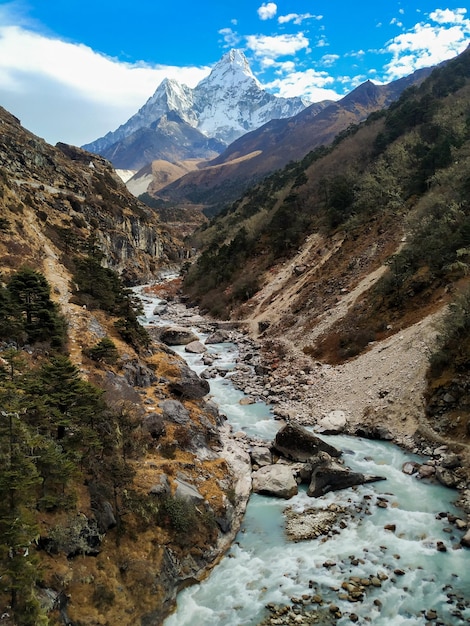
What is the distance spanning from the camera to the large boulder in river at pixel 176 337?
46.0m

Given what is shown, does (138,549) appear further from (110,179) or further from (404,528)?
(110,179)

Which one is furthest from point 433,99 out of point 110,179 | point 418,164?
point 110,179

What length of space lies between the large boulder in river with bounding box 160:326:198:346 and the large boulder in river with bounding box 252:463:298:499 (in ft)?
87.6

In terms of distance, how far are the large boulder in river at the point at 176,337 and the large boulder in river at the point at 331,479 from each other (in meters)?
28.4

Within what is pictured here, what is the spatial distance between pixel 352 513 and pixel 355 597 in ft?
14.4

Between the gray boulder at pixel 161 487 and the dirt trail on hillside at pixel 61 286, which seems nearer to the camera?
the gray boulder at pixel 161 487

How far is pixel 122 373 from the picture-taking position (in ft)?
78.9

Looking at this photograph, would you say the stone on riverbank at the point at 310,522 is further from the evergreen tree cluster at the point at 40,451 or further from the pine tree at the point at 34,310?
the pine tree at the point at 34,310

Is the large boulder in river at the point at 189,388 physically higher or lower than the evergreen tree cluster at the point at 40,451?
lower

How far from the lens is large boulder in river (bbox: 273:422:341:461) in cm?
2175

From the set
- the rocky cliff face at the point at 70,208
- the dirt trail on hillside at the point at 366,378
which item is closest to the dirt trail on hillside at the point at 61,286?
the rocky cliff face at the point at 70,208

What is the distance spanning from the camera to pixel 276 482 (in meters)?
19.4

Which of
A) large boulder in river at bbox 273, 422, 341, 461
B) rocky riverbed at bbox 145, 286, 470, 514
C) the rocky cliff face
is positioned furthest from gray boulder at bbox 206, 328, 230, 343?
large boulder in river at bbox 273, 422, 341, 461

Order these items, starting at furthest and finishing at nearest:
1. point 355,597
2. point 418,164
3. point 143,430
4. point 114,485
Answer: point 418,164 < point 143,430 < point 114,485 < point 355,597
